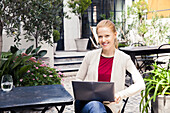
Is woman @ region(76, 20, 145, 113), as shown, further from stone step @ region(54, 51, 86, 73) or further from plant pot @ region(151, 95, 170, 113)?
stone step @ region(54, 51, 86, 73)

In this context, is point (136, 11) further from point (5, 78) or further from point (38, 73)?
point (5, 78)

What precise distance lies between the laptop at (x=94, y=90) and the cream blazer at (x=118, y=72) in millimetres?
211

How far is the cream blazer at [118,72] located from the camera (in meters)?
1.96

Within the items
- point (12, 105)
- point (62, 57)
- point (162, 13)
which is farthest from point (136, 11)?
point (12, 105)

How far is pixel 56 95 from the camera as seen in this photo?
193 cm

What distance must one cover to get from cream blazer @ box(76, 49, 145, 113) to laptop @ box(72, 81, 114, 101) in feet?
0.69

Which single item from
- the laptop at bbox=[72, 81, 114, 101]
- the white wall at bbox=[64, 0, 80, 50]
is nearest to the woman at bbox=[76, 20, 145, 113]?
the laptop at bbox=[72, 81, 114, 101]

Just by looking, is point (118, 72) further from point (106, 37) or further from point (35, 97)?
point (35, 97)

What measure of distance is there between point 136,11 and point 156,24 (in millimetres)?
1437

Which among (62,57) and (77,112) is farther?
(62,57)

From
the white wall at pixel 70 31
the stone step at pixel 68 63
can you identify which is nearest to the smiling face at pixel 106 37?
the stone step at pixel 68 63

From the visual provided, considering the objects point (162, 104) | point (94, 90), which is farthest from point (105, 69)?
point (162, 104)

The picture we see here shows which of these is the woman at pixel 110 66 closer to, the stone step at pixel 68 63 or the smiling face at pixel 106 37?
the smiling face at pixel 106 37

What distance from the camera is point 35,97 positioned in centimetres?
187
